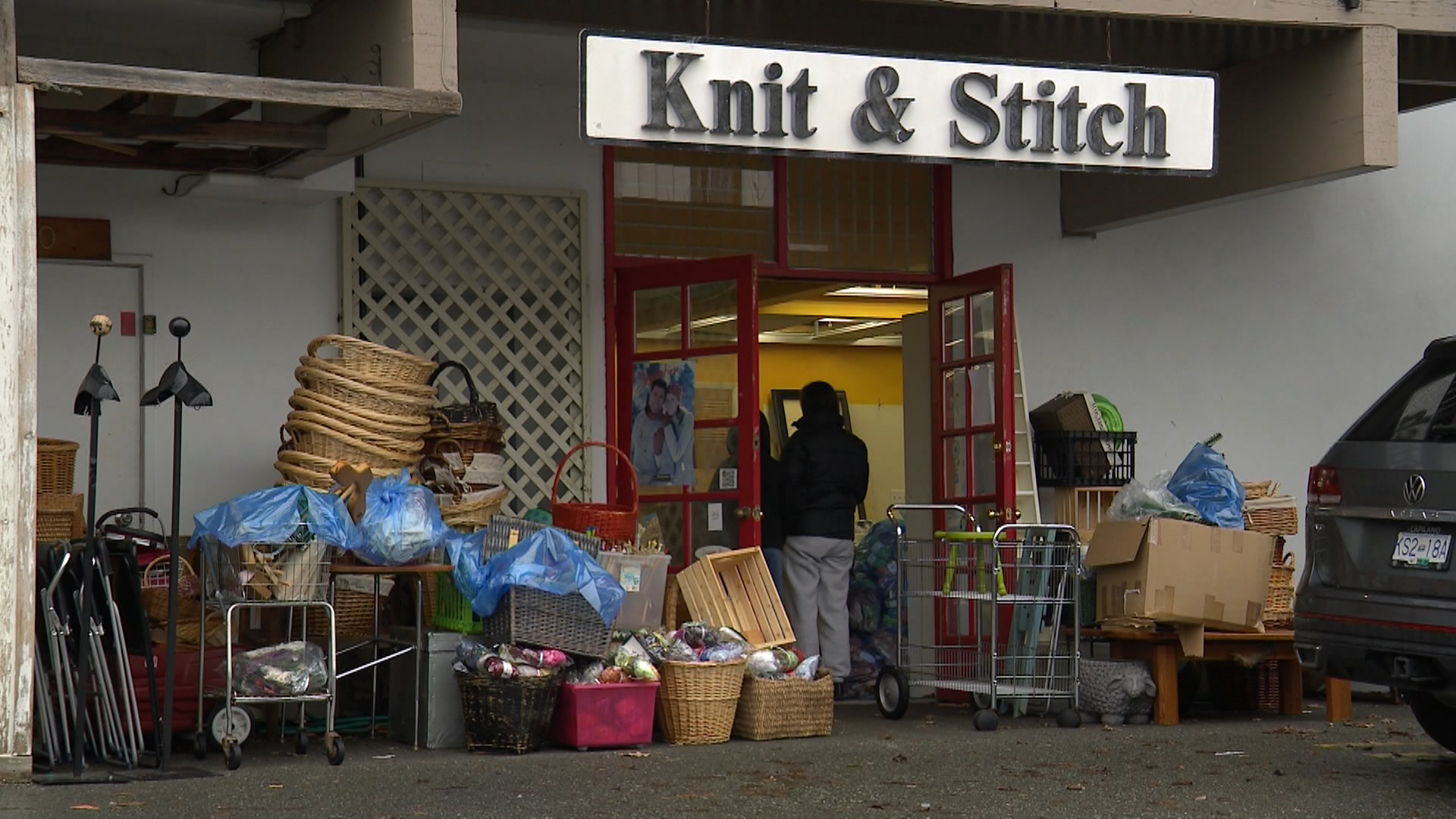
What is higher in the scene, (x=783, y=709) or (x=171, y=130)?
(x=171, y=130)

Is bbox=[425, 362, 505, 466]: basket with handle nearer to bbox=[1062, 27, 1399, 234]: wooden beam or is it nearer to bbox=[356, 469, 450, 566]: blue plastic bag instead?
bbox=[356, 469, 450, 566]: blue plastic bag

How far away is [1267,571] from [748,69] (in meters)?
3.48

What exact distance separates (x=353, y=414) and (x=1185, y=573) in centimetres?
377

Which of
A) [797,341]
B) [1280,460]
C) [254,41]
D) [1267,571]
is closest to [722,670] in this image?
[1267,571]

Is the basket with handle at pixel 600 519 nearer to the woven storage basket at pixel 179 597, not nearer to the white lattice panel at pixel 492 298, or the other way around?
the white lattice panel at pixel 492 298

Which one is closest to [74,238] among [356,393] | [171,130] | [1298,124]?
[171,130]

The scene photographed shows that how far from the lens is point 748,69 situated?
23.9 feet

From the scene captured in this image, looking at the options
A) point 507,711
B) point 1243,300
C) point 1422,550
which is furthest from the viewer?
point 1243,300

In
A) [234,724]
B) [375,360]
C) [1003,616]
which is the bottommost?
[234,724]

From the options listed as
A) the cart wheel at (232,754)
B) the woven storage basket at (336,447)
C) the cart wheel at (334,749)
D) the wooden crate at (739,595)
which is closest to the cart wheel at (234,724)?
the cart wheel at (232,754)

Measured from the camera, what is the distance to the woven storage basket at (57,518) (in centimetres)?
725

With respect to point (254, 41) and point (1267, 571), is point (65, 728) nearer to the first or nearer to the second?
point (254, 41)

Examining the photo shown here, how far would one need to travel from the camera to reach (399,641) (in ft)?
25.7

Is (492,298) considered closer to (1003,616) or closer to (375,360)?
(375,360)
